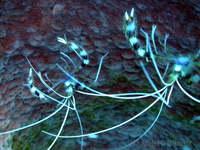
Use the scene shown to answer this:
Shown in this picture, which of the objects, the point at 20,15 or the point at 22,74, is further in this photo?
the point at 22,74

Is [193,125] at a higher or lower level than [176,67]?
Answer: lower

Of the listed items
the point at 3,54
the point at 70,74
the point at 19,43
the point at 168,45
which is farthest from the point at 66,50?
the point at 168,45

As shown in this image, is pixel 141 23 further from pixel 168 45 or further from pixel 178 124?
pixel 178 124

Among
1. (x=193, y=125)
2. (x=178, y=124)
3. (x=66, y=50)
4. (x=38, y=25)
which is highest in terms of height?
(x=38, y=25)

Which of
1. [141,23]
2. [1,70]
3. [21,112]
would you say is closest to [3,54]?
[1,70]

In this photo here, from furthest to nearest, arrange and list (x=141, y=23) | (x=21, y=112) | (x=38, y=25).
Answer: (x=21, y=112), (x=38, y=25), (x=141, y=23)

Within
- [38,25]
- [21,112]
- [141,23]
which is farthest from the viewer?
[21,112]
